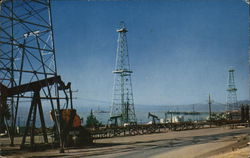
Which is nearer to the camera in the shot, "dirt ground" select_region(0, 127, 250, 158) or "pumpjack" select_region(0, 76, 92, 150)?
"dirt ground" select_region(0, 127, 250, 158)

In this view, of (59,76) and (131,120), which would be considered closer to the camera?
(59,76)

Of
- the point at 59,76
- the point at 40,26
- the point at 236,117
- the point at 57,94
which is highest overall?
the point at 40,26

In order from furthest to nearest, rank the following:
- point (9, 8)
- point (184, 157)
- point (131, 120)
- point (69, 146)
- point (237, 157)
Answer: point (131, 120) < point (69, 146) < point (9, 8) < point (184, 157) < point (237, 157)

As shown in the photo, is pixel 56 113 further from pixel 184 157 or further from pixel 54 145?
pixel 184 157

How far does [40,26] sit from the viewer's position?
21.2 meters

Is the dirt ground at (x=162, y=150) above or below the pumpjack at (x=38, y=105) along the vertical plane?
below

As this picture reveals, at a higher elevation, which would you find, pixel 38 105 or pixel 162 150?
pixel 38 105

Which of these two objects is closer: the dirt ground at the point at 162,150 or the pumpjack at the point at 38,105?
the dirt ground at the point at 162,150

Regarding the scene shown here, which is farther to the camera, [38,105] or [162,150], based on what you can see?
[38,105]

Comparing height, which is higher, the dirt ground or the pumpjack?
the pumpjack

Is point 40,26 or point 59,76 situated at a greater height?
point 40,26

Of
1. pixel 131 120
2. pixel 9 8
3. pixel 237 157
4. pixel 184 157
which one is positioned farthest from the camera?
pixel 131 120

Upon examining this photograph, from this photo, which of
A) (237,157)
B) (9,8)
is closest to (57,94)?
(9,8)

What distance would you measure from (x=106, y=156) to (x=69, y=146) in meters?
7.62
